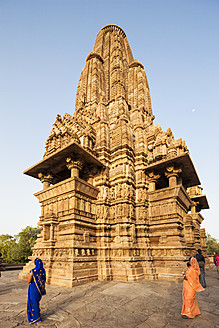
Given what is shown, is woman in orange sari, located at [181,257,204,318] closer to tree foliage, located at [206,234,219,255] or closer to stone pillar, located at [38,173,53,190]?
stone pillar, located at [38,173,53,190]

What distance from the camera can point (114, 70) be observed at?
21.0m

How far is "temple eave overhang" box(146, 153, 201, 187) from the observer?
12.6 meters

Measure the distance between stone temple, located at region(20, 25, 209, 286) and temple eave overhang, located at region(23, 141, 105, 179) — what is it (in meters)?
0.06

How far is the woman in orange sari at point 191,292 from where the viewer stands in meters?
5.17

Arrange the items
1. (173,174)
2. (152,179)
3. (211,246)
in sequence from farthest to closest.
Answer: (211,246) < (152,179) < (173,174)

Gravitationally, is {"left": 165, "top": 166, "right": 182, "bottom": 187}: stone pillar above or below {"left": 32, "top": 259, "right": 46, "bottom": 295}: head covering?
above

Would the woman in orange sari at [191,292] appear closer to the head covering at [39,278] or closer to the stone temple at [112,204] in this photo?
the head covering at [39,278]

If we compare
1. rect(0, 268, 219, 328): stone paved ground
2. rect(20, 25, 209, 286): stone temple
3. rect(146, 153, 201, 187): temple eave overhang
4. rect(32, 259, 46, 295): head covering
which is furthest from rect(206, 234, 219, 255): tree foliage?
rect(32, 259, 46, 295): head covering

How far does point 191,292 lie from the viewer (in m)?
5.27

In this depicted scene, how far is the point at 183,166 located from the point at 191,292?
370 inches

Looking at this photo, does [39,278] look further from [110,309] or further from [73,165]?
[73,165]

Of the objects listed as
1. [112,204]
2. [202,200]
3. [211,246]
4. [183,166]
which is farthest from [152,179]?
[211,246]

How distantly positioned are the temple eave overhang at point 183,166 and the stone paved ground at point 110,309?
733 cm

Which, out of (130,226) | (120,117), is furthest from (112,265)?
(120,117)
